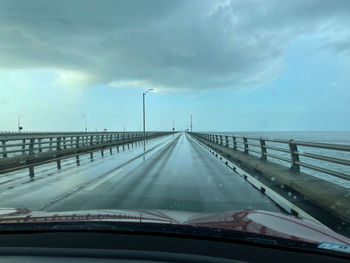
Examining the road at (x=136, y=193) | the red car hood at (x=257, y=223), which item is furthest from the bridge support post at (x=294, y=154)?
the red car hood at (x=257, y=223)

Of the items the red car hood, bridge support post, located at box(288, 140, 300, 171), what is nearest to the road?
bridge support post, located at box(288, 140, 300, 171)

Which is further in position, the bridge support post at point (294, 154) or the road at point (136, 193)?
the bridge support post at point (294, 154)

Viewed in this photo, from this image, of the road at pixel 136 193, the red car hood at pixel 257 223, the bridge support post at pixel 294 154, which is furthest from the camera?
the bridge support post at pixel 294 154

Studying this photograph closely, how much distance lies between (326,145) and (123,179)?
665cm

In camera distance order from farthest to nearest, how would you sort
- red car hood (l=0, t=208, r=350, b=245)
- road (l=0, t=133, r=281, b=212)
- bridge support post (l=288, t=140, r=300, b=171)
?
bridge support post (l=288, t=140, r=300, b=171) → road (l=0, t=133, r=281, b=212) → red car hood (l=0, t=208, r=350, b=245)

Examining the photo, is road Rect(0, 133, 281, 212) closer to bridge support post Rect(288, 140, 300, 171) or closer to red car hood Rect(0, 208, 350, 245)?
bridge support post Rect(288, 140, 300, 171)

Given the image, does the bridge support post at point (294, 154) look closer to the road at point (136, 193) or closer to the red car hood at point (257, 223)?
the road at point (136, 193)

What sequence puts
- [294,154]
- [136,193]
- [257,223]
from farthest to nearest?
[294,154] → [136,193] → [257,223]

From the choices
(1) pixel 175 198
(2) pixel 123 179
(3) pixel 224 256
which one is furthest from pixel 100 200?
(3) pixel 224 256

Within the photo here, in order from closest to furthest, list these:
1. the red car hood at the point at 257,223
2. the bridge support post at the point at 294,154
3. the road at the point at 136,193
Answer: the red car hood at the point at 257,223, the road at the point at 136,193, the bridge support post at the point at 294,154

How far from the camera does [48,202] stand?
293 inches

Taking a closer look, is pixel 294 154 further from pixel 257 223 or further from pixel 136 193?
pixel 257 223

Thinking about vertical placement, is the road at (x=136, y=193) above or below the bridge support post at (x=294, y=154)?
below

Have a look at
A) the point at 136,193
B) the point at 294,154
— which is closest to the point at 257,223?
the point at 136,193
